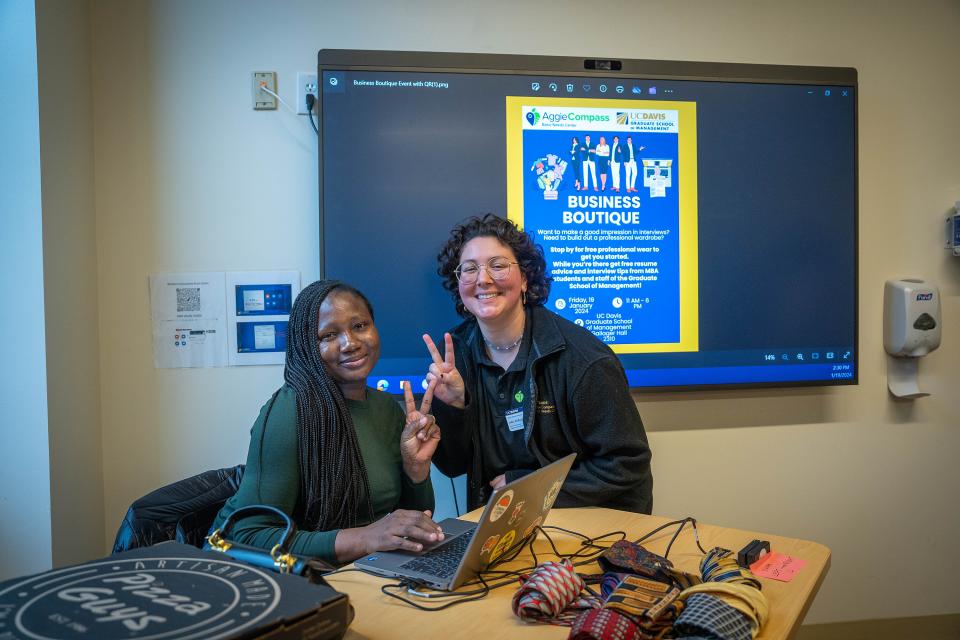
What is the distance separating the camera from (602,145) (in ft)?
8.14

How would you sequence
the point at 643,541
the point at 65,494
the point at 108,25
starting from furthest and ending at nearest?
1. the point at 108,25
2. the point at 65,494
3. the point at 643,541

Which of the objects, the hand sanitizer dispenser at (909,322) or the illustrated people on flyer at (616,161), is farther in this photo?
the hand sanitizer dispenser at (909,322)

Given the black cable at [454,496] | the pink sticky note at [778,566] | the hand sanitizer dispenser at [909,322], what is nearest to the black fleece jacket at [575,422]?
the black cable at [454,496]

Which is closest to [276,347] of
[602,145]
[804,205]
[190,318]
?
[190,318]

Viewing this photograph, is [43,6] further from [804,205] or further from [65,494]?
[804,205]

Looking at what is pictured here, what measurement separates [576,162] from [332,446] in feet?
4.84

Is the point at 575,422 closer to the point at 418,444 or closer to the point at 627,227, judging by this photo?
the point at 418,444

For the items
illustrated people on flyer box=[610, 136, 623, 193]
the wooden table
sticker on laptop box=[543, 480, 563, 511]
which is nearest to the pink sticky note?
the wooden table

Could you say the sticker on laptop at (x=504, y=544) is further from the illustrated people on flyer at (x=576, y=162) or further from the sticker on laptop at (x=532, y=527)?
the illustrated people on flyer at (x=576, y=162)

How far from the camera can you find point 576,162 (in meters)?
2.47

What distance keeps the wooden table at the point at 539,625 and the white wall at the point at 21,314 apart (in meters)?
1.35

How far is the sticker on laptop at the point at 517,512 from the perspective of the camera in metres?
1.20

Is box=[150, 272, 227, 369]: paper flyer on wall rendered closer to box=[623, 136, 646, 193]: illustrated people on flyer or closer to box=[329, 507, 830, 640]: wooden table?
box=[329, 507, 830, 640]: wooden table

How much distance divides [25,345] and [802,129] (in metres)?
2.91
